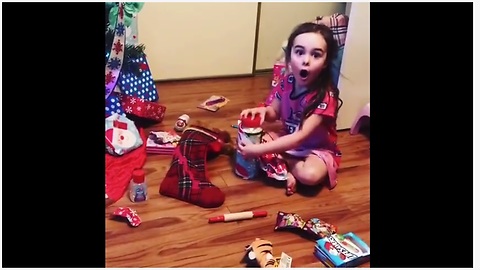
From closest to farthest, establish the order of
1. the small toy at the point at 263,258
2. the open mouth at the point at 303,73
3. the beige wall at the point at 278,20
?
1. the small toy at the point at 263,258
2. the open mouth at the point at 303,73
3. the beige wall at the point at 278,20

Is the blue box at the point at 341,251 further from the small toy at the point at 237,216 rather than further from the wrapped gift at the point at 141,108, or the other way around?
the wrapped gift at the point at 141,108

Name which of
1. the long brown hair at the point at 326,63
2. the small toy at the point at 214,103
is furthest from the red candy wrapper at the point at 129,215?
the small toy at the point at 214,103

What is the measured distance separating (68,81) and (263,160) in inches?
37.4

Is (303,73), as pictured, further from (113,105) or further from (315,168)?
(113,105)

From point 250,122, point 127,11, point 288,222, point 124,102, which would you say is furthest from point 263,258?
point 127,11

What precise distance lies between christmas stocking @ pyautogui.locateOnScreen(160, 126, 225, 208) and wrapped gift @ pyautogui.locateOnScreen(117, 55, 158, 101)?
320 mm

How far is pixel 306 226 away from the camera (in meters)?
1.26

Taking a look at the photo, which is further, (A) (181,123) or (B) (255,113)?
(A) (181,123)

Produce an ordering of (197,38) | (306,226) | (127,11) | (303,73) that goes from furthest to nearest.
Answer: (197,38) → (127,11) → (303,73) → (306,226)

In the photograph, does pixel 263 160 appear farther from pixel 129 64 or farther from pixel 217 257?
pixel 129 64

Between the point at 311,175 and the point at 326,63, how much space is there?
12.1 inches

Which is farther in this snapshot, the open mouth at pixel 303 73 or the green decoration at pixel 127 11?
the green decoration at pixel 127 11

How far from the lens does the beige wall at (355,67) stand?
1.54 metres

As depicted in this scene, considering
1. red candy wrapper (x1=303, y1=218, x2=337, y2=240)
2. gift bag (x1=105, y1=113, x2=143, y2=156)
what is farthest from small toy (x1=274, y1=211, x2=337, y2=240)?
gift bag (x1=105, y1=113, x2=143, y2=156)
